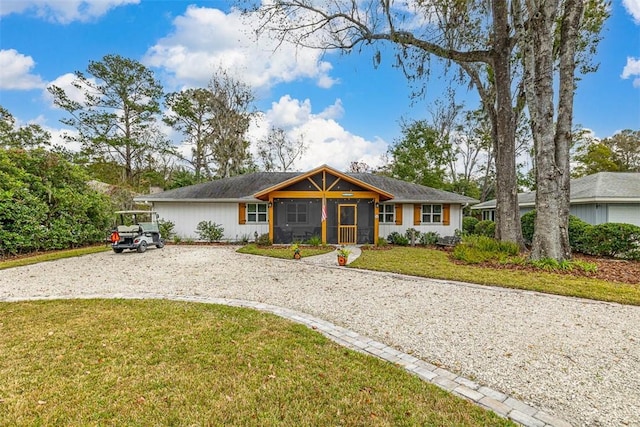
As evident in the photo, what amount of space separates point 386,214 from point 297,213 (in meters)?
4.92

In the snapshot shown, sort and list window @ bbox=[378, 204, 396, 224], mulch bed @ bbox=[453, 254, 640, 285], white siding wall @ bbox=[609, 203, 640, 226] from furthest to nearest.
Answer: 1. window @ bbox=[378, 204, 396, 224]
2. white siding wall @ bbox=[609, 203, 640, 226]
3. mulch bed @ bbox=[453, 254, 640, 285]

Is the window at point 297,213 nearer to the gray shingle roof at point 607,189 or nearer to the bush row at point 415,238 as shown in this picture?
the bush row at point 415,238

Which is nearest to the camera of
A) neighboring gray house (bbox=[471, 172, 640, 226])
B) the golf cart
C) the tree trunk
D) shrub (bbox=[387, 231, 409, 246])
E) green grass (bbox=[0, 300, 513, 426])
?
green grass (bbox=[0, 300, 513, 426])

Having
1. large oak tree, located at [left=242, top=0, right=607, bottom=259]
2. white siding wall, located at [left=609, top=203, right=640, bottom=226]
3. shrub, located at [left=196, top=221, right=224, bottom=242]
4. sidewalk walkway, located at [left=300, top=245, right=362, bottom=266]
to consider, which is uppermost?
large oak tree, located at [left=242, top=0, right=607, bottom=259]

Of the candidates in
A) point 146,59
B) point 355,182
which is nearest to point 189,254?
point 355,182

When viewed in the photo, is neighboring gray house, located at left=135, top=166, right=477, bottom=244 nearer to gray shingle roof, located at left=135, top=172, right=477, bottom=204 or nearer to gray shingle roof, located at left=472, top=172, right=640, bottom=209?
gray shingle roof, located at left=135, top=172, right=477, bottom=204

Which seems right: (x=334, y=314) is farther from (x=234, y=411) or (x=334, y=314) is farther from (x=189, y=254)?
(x=189, y=254)

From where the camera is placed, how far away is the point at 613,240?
10.9m

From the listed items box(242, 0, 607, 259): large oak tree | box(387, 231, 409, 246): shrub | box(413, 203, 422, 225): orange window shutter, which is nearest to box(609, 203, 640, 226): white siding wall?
box(242, 0, 607, 259): large oak tree

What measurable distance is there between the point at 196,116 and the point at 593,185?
27774 millimetres

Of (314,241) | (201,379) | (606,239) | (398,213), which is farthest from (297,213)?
(606,239)

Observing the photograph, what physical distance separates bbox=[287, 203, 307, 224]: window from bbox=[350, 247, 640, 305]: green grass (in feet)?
15.6

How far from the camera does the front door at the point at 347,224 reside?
1472cm

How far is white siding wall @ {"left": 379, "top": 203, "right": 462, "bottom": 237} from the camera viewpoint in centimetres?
1614
